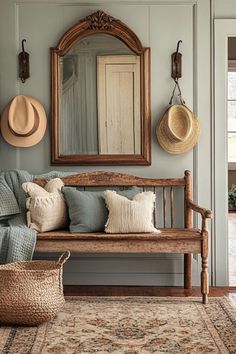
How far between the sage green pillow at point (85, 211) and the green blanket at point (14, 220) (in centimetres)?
32

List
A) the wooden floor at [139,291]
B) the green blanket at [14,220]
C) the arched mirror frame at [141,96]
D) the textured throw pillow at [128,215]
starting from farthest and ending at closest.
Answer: the arched mirror frame at [141,96], the wooden floor at [139,291], the textured throw pillow at [128,215], the green blanket at [14,220]

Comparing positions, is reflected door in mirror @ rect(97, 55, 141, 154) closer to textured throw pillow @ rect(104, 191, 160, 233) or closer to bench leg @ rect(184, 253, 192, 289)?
textured throw pillow @ rect(104, 191, 160, 233)

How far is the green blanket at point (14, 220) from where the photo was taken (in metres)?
3.82

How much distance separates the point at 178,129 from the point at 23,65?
1327 mm

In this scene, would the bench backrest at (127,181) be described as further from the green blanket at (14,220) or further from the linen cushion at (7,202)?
the linen cushion at (7,202)

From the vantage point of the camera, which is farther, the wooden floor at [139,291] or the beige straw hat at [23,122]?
the beige straw hat at [23,122]

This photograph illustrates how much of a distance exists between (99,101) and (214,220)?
52.1 inches

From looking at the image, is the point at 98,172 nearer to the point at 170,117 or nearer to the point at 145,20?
the point at 170,117

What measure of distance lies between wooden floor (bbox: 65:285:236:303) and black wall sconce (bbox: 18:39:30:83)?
1.71m

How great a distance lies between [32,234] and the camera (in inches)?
153

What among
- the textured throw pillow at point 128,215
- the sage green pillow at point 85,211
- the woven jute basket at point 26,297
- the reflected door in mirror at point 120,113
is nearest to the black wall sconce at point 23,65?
the reflected door in mirror at point 120,113

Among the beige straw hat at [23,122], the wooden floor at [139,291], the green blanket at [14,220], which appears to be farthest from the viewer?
the beige straw hat at [23,122]

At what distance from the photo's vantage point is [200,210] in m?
4.04

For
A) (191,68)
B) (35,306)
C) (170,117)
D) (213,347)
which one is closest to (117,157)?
(170,117)
